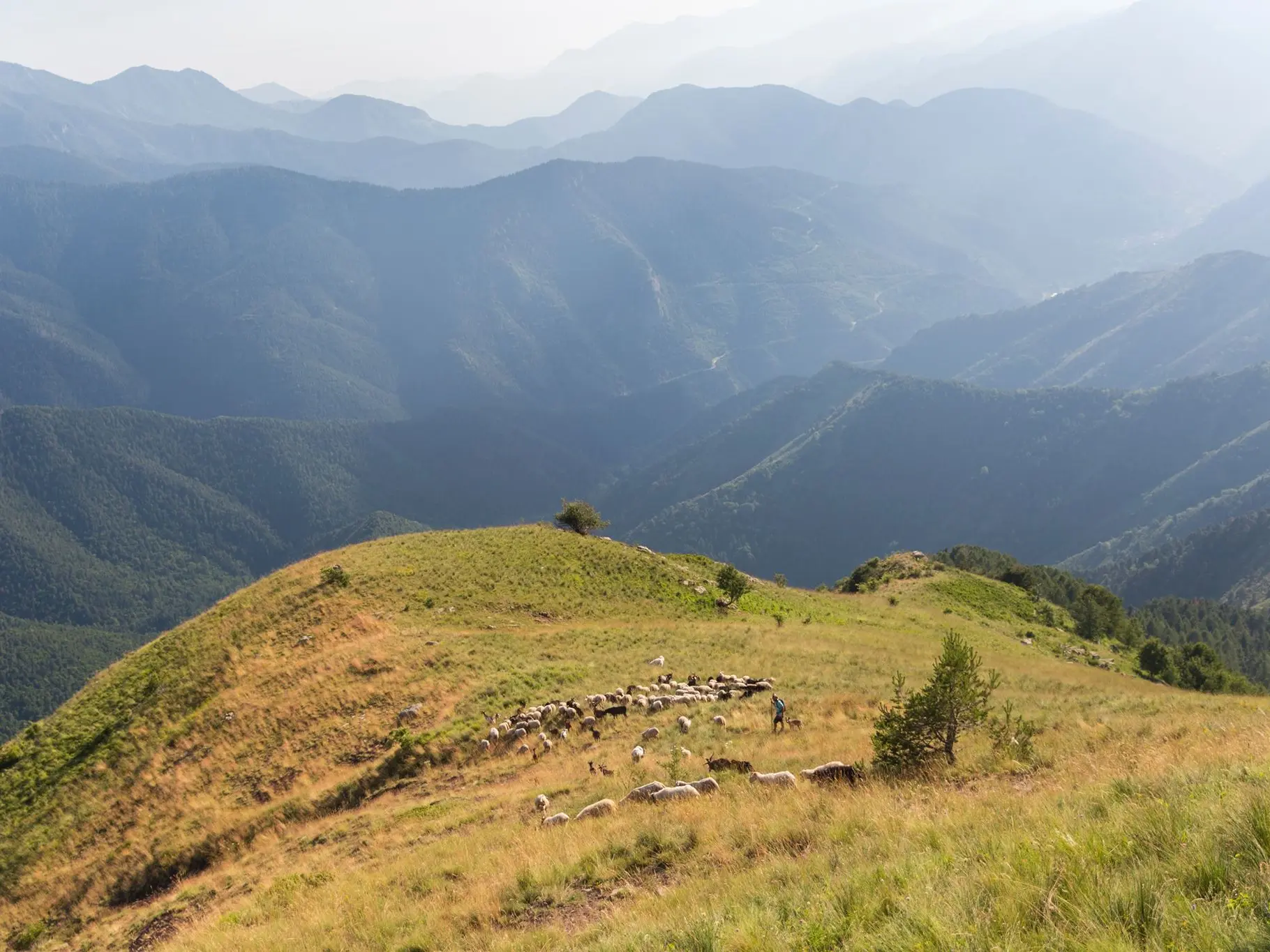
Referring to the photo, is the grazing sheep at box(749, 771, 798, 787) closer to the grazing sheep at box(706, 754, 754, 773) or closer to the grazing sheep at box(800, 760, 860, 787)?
the grazing sheep at box(800, 760, 860, 787)

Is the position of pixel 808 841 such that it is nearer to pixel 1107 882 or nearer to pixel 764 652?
pixel 1107 882

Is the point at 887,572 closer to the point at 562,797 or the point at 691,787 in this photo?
the point at 562,797

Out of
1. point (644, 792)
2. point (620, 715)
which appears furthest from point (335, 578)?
point (644, 792)

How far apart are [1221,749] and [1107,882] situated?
6.74 meters

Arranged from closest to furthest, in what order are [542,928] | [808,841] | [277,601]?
Result: [542,928], [808,841], [277,601]

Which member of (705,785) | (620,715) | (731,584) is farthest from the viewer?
(731,584)

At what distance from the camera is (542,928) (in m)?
9.70

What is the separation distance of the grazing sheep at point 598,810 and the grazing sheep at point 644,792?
414 mm

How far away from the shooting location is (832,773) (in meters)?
14.4

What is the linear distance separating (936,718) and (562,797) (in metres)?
9.63

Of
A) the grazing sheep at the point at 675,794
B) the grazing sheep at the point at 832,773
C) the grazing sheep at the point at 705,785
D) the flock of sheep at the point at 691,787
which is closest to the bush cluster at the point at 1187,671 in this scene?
the grazing sheep at the point at 832,773

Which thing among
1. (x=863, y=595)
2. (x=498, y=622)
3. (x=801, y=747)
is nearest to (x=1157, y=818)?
(x=801, y=747)

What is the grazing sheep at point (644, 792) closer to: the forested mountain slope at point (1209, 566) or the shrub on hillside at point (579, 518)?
the shrub on hillside at point (579, 518)

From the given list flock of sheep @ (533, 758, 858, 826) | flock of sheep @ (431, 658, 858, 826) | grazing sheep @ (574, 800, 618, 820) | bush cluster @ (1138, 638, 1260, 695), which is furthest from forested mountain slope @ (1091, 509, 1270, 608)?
grazing sheep @ (574, 800, 618, 820)
